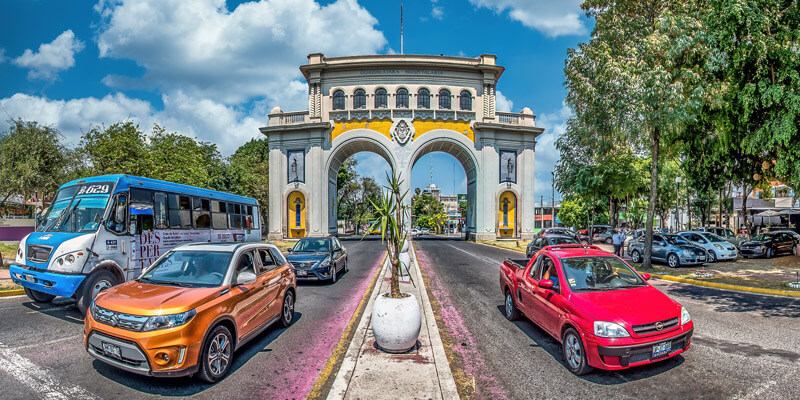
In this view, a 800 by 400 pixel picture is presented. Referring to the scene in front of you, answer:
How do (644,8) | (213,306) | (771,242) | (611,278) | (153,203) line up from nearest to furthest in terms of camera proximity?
(213,306) < (611,278) < (153,203) < (644,8) < (771,242)

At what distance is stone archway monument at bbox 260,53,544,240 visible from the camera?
38.3 m

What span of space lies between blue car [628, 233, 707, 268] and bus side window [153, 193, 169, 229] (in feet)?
62.6

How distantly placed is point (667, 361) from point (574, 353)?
1.49 m

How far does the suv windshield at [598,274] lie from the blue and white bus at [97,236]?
8.98 meters

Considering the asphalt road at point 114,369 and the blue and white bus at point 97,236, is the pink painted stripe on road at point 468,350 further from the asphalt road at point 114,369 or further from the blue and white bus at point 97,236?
the blue and white bus at point 97,236


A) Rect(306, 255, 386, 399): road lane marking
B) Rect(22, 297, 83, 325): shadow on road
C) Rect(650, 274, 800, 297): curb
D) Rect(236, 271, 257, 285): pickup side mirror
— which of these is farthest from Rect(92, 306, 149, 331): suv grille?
Rect(650, 274, 800, 297): curb

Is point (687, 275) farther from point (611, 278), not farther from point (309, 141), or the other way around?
point (309, 141)

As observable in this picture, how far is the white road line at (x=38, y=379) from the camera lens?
4.52 metres

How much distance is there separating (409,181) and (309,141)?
408 inches

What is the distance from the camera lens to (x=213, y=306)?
5.00 metres

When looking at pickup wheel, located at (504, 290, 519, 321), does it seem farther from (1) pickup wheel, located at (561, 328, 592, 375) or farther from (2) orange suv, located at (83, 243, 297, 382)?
(2) orange suv, located at (83, 243, 297, 382)

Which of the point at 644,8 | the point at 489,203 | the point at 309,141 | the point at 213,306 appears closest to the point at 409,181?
the point at 489,203

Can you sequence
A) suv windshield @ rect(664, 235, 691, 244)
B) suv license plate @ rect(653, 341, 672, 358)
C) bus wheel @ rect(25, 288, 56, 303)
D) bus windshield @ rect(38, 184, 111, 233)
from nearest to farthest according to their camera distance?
suv license plate @ rect(653, 341, 672, 358) < bus wheel @ rect(25, 288, 56, 303) < bus windshield @ rect(38, 184, 111, 233) < suv windshield @ rect(664, 235, 691, 244)

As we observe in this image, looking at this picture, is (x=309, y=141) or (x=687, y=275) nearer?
(x=687, y=275)
